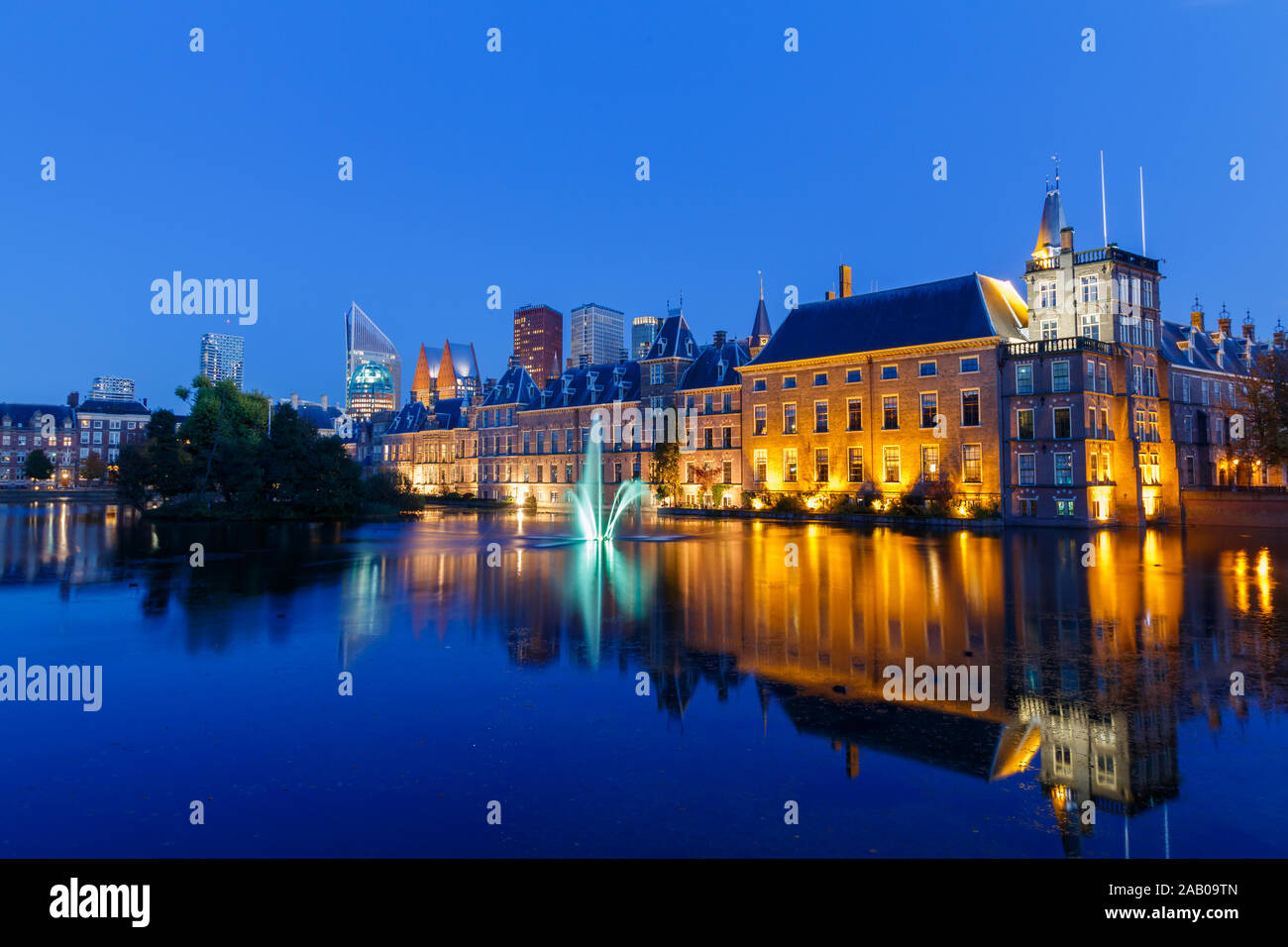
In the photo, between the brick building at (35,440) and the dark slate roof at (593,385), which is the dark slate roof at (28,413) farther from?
the dark slate roof at (593,385)

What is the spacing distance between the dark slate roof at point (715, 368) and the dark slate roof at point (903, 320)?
651cm

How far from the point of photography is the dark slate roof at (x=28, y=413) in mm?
132500

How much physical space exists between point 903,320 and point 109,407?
144m

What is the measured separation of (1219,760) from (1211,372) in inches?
2541

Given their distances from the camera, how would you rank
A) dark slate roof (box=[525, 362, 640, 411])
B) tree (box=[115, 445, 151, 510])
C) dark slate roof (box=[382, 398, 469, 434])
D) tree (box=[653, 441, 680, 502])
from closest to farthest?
tree (box=[115, 445, 151, 510]) → tree (box=[653, 441, 680, 502]) → dark slate roof (box=[525, 362, 640, 411]) → dark slate roof (box=[382, 398, 469, 434])

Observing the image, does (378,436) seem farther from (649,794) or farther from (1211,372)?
(649,794)

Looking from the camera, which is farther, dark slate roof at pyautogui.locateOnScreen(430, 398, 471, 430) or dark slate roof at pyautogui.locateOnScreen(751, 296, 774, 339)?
dark slate roof at pyautogui.locateOnScreen(430, 398, 471, 430)

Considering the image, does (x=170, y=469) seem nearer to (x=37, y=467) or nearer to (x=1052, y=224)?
(x=1052, y=224)

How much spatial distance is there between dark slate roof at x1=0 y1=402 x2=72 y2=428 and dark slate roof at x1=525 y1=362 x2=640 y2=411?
103 meters

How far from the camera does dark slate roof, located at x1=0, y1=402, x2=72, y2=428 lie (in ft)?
435

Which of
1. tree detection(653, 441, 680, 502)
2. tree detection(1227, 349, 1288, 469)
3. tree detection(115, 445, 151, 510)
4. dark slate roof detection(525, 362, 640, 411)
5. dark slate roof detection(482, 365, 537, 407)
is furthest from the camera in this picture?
dark slate roof detection(482, 365, 537, 407)

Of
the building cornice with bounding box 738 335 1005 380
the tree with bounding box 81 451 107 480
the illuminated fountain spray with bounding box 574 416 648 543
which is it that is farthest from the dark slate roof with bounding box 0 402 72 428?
the building cornice with bounding box 738 335 1005 380

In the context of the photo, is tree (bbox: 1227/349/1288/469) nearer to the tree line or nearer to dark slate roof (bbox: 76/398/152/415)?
the tree line
